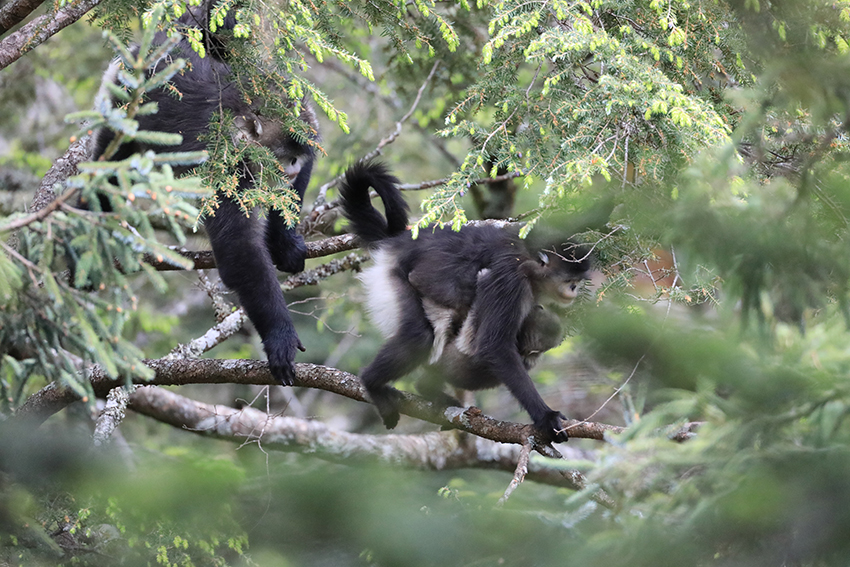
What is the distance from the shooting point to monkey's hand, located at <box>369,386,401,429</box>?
4145 mm

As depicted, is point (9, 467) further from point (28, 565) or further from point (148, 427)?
point (148, 427)

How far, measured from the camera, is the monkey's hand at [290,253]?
498 cm

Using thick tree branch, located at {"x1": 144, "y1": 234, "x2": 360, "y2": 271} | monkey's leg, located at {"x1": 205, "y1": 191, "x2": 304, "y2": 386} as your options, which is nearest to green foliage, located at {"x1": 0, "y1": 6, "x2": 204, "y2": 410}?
monkey's leg, located at {"x1": 205, "y1": 191, "x2": 304, "y2": 386}

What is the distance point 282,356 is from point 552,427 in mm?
1605

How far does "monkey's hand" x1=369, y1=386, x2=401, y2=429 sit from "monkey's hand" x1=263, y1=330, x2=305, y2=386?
1.63 ft

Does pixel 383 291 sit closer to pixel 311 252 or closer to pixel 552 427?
pixel 311 252

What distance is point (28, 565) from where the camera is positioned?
2225 mm

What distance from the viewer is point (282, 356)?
4.05 meters

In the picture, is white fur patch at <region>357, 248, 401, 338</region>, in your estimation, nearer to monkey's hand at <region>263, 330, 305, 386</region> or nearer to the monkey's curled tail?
the monkey's curled tail

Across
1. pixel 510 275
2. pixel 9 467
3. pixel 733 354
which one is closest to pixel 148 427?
pixel 510 275

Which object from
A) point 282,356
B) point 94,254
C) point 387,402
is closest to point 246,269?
point 282,356

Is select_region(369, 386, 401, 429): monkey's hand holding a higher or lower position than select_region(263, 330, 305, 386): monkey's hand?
lower

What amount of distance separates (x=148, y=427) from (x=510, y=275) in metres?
5.21

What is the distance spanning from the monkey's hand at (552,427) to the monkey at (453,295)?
1.17ft
